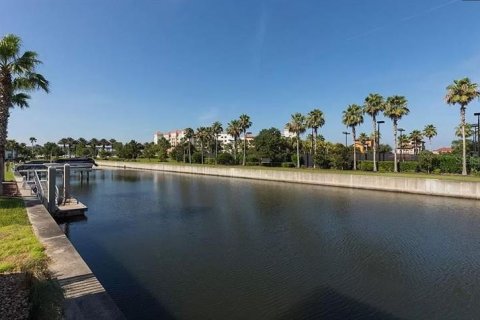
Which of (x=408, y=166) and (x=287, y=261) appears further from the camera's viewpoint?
(x=408, y=166)

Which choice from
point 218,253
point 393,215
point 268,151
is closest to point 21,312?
point 218,253

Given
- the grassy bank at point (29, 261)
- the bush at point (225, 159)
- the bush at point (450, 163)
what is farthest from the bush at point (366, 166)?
the grassy bank at point (29, 261)

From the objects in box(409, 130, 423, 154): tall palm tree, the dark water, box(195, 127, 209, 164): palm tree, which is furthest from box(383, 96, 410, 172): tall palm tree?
box(195, 127, 209, 164): palm tree

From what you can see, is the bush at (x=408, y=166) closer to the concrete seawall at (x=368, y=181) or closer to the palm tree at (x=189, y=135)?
the concrete seawall at (x=368, y=181)

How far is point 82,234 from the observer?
669 inches

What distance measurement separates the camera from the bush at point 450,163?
3909 cm

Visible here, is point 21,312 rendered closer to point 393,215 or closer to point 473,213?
point 393,215

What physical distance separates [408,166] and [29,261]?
46.0 m

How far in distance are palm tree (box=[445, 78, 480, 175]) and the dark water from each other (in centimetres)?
1457

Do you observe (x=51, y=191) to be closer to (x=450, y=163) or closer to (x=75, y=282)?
(x=75, y=282)

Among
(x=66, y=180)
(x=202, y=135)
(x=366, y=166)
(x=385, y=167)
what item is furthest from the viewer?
(x=202, y=135)

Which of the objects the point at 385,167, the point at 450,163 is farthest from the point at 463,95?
the point at 385,167

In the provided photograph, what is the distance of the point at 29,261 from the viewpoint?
868 cm

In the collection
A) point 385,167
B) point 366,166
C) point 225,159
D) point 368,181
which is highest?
point 225,159
